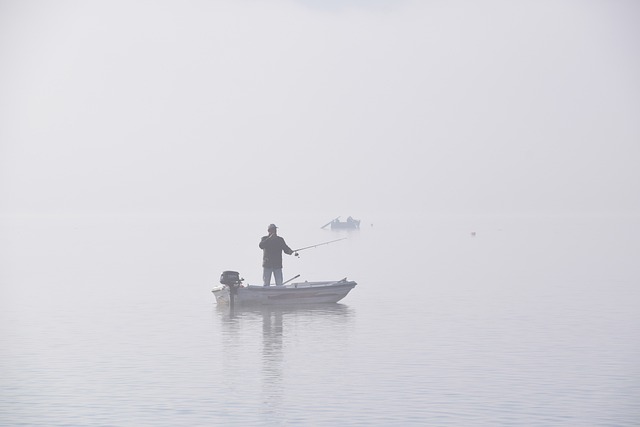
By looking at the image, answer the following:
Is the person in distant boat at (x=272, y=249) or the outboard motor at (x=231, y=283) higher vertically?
the person in distant boat at (x=272, y=249)

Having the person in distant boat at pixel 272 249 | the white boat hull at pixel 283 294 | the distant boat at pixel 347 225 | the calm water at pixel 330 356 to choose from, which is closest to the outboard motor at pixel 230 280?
the white boat hull at pixel 283 294

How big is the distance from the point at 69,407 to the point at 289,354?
27.2ft

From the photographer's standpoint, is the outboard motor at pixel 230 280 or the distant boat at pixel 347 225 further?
the distant boat at pixel 347 225

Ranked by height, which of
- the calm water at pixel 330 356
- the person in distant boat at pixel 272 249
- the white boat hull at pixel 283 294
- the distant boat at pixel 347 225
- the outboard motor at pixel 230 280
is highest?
the distant boat at pixel 347 225

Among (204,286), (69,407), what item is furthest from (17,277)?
(69,407)

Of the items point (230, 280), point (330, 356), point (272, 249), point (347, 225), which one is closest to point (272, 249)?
point (272, 249)

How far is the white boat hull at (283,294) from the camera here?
40031 millimetres

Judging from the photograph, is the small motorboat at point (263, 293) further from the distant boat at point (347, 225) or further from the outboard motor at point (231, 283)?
the distant boat at point (347, 225)

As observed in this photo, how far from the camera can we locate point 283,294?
4009 cm

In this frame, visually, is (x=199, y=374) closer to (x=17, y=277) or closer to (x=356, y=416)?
(x=356, y=416)

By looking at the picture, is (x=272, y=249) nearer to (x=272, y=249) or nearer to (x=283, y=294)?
(x=272, y=249)

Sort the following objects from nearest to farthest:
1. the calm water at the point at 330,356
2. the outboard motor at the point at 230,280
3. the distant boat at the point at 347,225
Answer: the calm water at the point at 330,356 → the outboard motor at the point at 230,280 → the distant boat at the point at 347,225

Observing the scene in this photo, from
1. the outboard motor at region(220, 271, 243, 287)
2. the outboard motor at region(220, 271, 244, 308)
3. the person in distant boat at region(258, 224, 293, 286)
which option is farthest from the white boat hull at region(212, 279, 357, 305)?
the person in distant boat at region(258, 224, 293, 286)

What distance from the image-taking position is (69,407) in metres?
21.2
